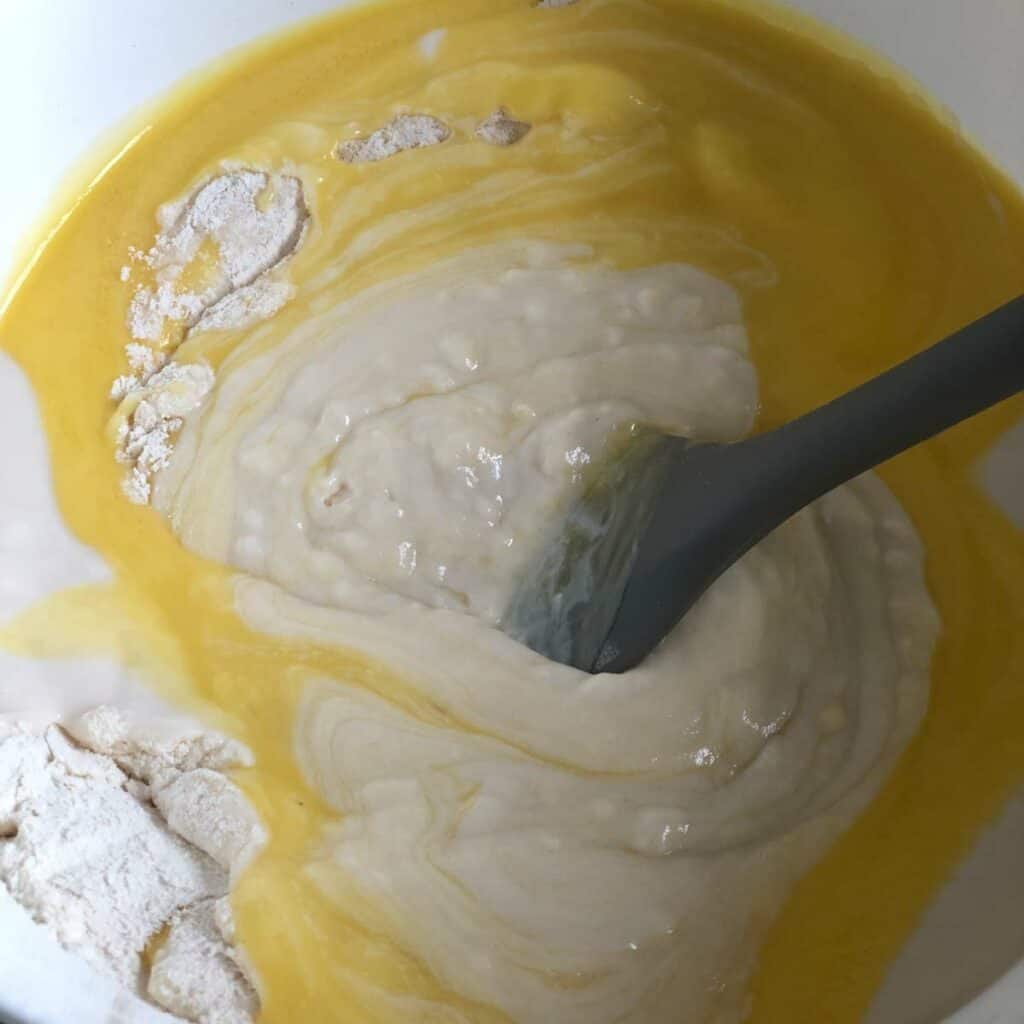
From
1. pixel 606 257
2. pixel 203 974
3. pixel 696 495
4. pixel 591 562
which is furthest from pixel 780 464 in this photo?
pixel 203 974

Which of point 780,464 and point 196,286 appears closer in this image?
point 780,464

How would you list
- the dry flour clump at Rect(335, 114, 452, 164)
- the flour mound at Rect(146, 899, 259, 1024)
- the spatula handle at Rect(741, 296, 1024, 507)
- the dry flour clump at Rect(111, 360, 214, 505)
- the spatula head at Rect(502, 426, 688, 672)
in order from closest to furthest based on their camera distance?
the spatula handle at Rect(741, 296, 1024, 507) → the flour mound at Rect(146, 899, 259, 1024) → the spatula head at Rect(502, 426, 688, 672) → the dry flour clump at Rect(111, 360, 214, 505) → the dry flour clump at Rect(335, 114, 452, 164)

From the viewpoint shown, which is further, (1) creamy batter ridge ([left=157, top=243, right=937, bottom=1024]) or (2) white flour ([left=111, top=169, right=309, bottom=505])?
(2) white flour ([left=111, top=169, right=309, bottom=505])

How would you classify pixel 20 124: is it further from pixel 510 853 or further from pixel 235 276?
pixel 510 853

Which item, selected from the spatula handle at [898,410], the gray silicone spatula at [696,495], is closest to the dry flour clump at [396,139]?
the gray silicone spatula at [696,495]

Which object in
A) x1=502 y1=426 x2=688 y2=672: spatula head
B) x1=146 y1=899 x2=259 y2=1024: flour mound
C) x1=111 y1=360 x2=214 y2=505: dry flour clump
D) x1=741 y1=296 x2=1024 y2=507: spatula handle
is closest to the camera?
x1=741 y1=296 x2=1024 y2=507: spatula handle

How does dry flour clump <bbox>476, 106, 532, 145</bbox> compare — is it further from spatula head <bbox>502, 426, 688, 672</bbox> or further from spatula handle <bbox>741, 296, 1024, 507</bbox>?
spatula handle <bbox>741, 296, 1024, 507</bbox>

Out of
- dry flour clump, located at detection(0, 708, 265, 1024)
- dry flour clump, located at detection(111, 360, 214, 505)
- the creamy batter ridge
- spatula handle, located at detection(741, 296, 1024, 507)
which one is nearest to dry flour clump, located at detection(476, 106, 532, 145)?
the creamy batter ridge

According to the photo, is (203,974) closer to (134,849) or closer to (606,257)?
(134,849)
